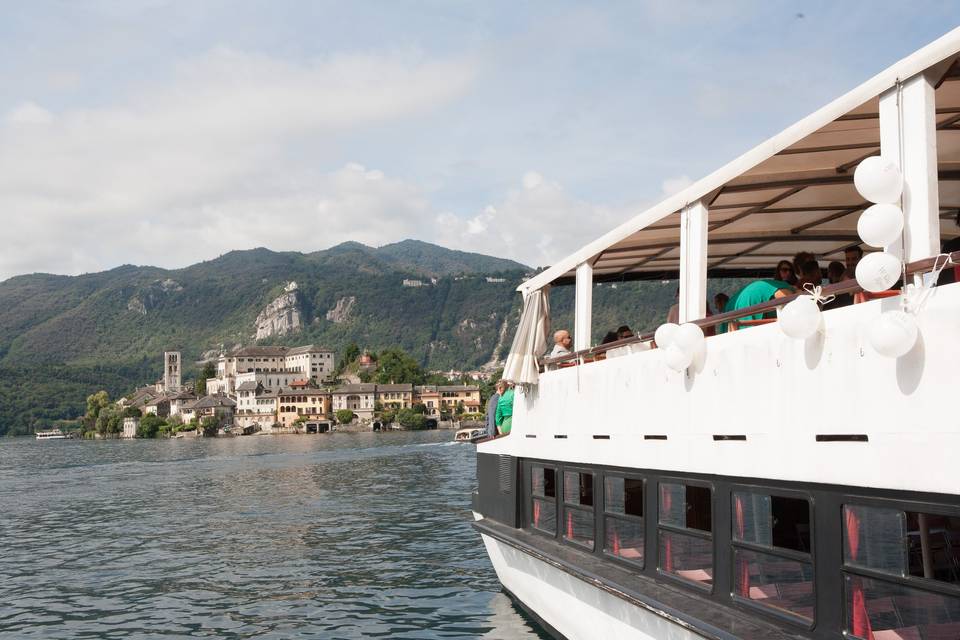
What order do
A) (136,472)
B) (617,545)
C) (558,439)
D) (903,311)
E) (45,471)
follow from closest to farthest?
(903,311), (617,545), (558,439), (136,472), (45,471)

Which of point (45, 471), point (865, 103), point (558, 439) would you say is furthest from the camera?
point (45, 471)

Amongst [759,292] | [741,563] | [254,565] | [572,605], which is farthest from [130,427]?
[741,563]

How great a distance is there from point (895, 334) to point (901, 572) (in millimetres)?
1310

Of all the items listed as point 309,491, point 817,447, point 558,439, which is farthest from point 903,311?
point 309,491

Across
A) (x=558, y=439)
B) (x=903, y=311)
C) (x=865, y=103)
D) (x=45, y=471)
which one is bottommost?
(x=45, y=471)

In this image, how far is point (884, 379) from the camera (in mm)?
5180

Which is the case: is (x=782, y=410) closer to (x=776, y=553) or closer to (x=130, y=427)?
(x=776, y=553)

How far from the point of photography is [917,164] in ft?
16.9

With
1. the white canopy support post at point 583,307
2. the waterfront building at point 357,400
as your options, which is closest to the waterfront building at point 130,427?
the waterfront building at point 357,400

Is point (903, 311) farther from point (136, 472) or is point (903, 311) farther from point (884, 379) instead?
point (136, 472)

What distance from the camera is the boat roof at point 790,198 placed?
17.9ft

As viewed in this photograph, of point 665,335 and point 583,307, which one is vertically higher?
point 583,307

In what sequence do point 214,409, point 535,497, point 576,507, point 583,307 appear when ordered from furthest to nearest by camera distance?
point 214,409
point 535,497
point 576,507
point 583,307

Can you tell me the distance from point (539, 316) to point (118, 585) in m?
11.9
